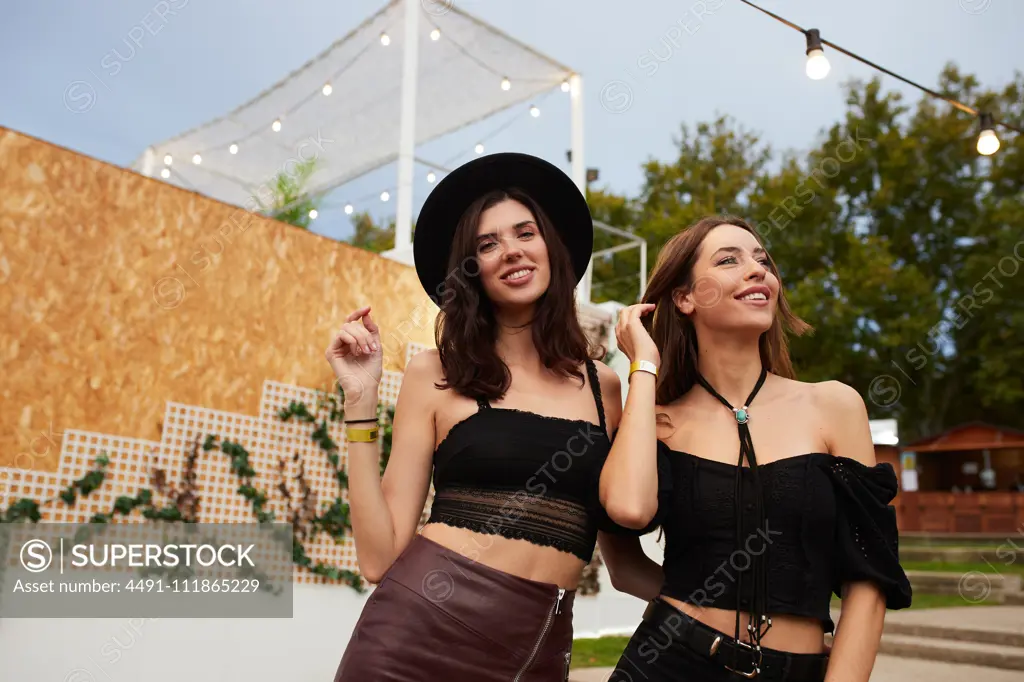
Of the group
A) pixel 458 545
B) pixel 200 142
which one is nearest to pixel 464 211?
pixel 458 545

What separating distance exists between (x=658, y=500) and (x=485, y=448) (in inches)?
16.4

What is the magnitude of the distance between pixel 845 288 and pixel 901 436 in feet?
18.2

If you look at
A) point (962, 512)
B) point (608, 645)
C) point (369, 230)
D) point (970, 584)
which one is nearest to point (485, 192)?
point (608, 645)

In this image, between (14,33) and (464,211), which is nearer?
(464,211)

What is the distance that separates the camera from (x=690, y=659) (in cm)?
168

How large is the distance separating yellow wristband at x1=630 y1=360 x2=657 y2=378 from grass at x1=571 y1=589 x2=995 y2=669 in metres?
4.42

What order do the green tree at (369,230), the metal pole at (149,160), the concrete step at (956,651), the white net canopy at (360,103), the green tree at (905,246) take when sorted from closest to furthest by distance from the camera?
the concrete step at (956,651) → the white net canopy at (360,103) → the metal pole at (149,160) → the green tree at (905,246) → the green tree at (369,230)

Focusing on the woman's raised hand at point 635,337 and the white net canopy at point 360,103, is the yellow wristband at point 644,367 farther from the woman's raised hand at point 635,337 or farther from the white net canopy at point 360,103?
the white net canopy at point 360,103

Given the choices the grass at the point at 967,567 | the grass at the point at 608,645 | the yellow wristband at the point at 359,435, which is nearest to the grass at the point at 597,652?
the grass at the point at 608,645

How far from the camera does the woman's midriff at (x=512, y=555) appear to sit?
5.59 feet

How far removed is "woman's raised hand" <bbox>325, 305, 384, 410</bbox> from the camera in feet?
6.06

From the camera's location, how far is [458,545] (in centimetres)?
173

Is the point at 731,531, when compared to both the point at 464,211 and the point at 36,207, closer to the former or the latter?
the point at 464,211

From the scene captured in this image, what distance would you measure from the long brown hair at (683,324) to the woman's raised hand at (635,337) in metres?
0.11
